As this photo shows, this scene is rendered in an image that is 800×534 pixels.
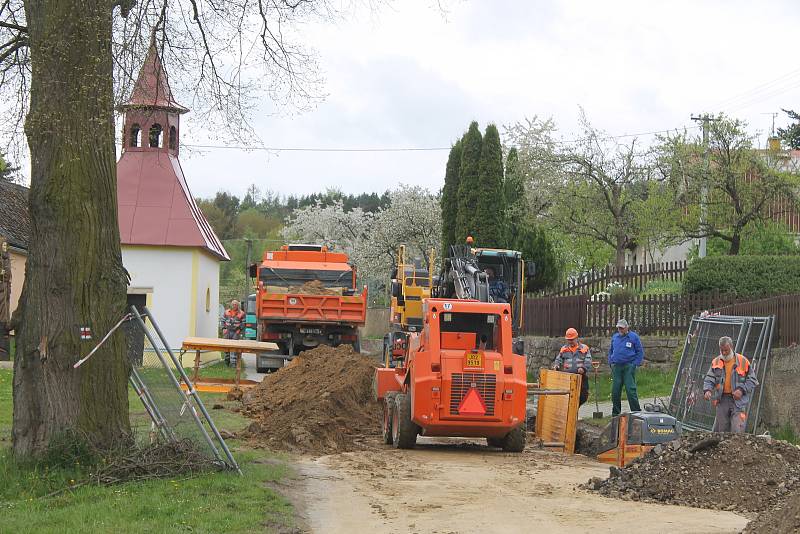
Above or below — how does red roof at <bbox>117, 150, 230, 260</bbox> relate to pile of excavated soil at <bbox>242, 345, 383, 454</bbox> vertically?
above

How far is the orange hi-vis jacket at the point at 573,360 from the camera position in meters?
18.8

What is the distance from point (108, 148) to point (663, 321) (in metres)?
16.7

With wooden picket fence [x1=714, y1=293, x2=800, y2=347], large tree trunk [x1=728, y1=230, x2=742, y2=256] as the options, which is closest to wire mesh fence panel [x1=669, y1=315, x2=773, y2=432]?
wooden picket fence [x1=714, y1=293, x2=800, y2=347]

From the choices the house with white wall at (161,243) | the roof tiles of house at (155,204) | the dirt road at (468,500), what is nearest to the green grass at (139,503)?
the dirt road at (468,500)

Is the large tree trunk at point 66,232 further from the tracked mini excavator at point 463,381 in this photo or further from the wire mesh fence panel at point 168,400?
the tracked mini excavator at point 463,381

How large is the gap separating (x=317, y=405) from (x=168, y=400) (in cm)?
516

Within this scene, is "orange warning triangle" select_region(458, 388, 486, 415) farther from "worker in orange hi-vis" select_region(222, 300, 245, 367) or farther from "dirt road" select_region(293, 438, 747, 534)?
"worker in orange hi-vis" select_region(222, 300, 245, 367)

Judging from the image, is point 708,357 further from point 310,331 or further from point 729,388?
point 310,331

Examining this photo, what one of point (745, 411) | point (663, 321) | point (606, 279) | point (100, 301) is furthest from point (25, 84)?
point (606, 279)

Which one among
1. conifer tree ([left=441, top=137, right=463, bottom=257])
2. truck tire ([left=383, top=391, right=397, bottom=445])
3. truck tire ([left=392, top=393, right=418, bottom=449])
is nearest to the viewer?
truck tire ([left=392, top=393, right=418, bottom=449])

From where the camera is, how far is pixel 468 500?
10797 millimetres

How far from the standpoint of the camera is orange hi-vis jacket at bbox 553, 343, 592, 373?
61.5 feet

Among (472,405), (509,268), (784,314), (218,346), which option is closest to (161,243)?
(218,346)

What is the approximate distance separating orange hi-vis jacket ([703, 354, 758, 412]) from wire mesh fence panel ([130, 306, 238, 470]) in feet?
22.4
